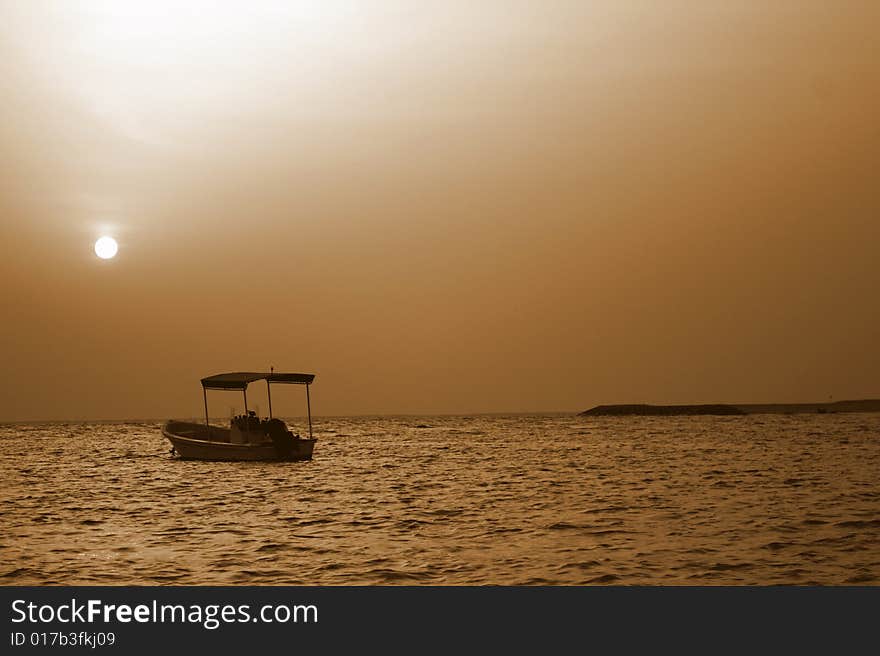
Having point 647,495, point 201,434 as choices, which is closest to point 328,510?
point 647,495

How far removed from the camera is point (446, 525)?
30.8 metres

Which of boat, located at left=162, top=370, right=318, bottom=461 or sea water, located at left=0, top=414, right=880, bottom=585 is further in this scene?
boat, located at left=162, top=370, right=318, bottom=461

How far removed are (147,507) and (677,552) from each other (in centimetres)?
2223

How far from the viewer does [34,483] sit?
175 feet

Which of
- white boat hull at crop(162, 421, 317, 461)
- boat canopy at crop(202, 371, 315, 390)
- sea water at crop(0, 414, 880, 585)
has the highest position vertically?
boat canopy at crop(202, 371, 315, 390)

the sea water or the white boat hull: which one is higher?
the white boat hull

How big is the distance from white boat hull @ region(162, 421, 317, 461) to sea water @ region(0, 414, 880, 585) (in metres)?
1.16

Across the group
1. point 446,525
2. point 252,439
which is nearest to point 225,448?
point 252,439

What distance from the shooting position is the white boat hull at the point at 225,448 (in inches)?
2323

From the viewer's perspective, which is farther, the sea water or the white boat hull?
the white boat hull

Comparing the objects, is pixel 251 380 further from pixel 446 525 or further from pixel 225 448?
pixel 446 525

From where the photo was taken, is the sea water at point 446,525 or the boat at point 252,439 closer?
the sea water at point 446,525

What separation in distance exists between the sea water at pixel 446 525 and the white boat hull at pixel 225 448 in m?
1.16

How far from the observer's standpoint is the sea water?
22.4 metres
